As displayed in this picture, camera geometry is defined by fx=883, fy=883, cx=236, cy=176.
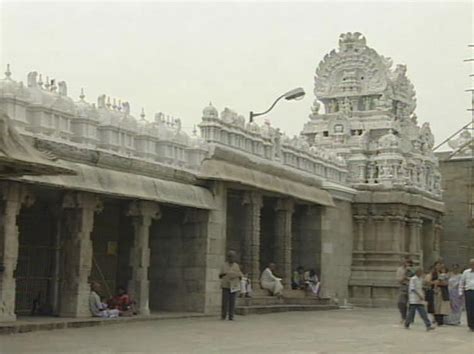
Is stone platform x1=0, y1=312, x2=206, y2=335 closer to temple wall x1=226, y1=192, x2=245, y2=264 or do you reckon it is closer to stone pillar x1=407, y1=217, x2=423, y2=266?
temple wall x1=226, y1=192, x2=245, y2=264

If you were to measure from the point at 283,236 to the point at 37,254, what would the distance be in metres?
7.96

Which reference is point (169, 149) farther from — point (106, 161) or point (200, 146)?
point (106, 161)

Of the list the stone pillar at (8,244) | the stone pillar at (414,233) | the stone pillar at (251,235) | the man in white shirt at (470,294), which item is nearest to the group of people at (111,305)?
the stone pillar at (8,244)

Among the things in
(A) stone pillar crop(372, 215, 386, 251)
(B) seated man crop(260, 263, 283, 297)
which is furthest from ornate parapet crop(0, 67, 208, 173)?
(A) stone pillar crop(372, 215, 386, 251)

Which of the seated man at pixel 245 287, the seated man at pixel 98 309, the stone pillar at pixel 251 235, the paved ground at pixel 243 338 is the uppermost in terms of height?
the stone pillar at pixel 251 235

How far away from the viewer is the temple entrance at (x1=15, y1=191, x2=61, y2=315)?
1747 centimetres

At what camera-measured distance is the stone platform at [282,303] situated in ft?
67.3

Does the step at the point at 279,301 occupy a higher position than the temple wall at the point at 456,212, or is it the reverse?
the temple wall at the point at 456,212

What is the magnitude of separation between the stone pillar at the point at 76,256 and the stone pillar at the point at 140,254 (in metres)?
1.80

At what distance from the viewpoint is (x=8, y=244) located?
1470cm

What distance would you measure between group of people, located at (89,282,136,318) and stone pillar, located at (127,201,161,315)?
0.70ft

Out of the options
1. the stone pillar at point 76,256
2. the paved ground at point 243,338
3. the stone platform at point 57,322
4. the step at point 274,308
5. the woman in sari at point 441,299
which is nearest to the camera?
the paved ground at point 243,338

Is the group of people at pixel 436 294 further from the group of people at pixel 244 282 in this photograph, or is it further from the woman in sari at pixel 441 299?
the group of people at pixel 244 282

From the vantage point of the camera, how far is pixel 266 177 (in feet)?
72.4
